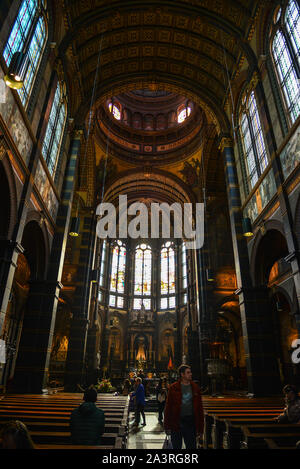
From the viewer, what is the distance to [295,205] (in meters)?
9.27

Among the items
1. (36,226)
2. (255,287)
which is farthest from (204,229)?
(36,226)

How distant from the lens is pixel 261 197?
12.0 m

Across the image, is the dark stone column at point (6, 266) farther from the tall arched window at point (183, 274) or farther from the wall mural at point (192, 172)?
the tall arched window at point (183, 274)

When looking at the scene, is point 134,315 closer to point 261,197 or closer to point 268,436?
point 261,197

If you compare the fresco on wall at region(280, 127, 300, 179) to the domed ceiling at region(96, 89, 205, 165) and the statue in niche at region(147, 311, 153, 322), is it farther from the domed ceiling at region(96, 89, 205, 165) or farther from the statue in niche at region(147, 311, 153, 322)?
the statue in niche at region(147, 311, 153, 322)

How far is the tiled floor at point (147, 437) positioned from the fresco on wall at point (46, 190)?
8.94m

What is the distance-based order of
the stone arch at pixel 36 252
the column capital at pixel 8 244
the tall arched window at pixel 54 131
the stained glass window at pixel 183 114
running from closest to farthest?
the column capital at pixel 8 244 < the stone arch at pixel 36 252 < the tall arched window at pixel 54 131 < the stained glass window at pixel 183 114

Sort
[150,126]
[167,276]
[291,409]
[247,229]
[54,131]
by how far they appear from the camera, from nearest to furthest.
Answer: [291,409]
[247,229]
[54,131]
[150,126]
[167,276]

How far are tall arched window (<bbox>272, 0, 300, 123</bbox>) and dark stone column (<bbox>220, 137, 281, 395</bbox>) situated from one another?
5790mm

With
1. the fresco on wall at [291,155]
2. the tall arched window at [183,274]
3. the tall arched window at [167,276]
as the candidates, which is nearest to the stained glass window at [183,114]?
the tall arched window at [183,274]

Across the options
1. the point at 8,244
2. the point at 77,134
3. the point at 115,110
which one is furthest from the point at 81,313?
the point at 115,110

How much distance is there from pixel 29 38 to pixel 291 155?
32.2 ft

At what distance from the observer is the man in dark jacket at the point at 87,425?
3490 millimetres

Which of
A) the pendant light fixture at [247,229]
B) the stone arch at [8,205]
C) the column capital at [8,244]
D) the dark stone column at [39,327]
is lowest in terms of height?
the dark stone column at [39,327]
